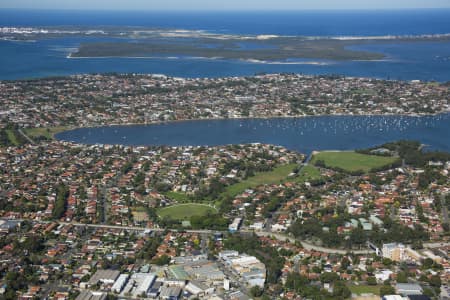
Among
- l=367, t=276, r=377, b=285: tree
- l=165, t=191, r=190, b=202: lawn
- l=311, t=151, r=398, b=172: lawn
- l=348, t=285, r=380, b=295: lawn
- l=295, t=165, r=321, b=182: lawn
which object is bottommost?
l=165, t=191, r=190, b=202: lawn

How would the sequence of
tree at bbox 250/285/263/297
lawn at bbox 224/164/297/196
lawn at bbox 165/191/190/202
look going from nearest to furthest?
tree at bbox 250/285/263/297 → lawn at bbox 165/191/190/202 → lawn at bbox 224/164/297/196

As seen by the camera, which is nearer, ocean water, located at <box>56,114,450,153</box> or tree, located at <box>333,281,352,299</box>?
tree, located at <box>333,281,352,299</box>

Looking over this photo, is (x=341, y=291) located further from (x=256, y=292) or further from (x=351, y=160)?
(x=351, y=160)

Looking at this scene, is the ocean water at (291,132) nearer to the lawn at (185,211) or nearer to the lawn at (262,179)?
the lawn at (262,179)

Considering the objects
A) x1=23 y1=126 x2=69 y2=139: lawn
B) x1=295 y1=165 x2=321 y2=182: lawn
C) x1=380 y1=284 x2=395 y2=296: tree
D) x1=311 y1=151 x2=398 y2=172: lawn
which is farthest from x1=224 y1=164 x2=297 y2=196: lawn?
x1=23 y1=126 x2=69 y2=139: lawn

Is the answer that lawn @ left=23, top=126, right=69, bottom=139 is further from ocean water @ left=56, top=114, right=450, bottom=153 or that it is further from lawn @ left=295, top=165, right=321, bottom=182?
lawn @ left=295, top=165, right=321, bottom=182

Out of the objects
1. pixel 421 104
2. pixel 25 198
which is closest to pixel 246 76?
pixel 421 104

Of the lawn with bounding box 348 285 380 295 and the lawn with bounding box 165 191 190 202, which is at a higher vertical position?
the lawn with bounding box 348 285 380 295
